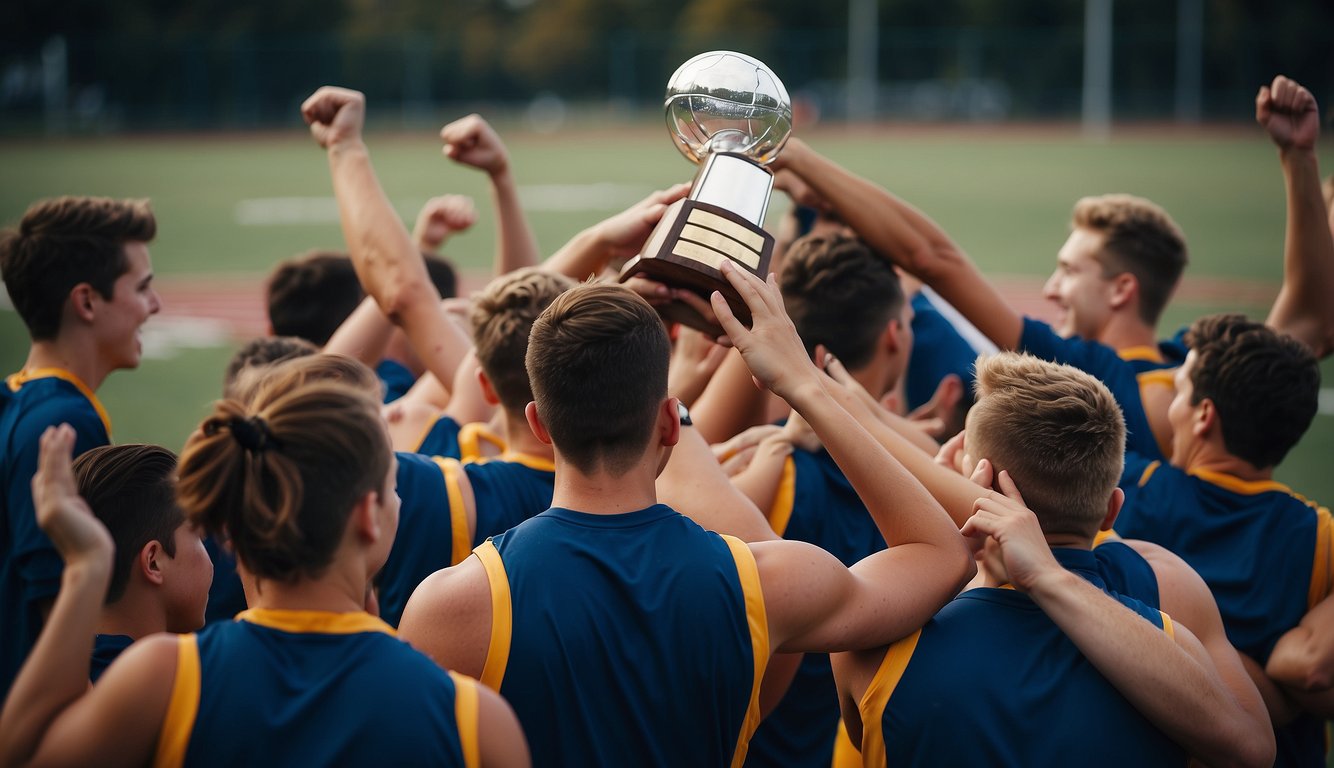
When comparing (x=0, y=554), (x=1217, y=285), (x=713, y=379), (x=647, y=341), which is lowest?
(x=1217, y=285)

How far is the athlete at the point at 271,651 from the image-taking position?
6.68 ft

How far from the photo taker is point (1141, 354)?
4.86 m

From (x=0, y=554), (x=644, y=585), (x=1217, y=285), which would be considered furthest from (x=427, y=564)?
(x=1217, y=285)

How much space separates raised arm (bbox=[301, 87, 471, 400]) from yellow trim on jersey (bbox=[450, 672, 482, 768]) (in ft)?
7.08

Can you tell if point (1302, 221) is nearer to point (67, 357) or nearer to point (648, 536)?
point (648, 536)

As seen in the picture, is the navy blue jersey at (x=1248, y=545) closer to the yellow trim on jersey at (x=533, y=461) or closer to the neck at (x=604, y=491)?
the yellow trim on jersey at (x=533, y=461)

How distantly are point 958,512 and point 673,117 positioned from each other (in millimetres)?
1329

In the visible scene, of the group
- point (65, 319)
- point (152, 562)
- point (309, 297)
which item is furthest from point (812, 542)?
point (309, 297)

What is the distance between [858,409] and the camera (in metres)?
3.12

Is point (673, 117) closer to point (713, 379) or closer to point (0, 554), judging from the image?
point (713, 379)

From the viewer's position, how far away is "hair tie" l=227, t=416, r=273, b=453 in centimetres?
219

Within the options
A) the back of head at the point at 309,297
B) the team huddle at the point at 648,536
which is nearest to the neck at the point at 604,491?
the team huddle at the point at 648,536

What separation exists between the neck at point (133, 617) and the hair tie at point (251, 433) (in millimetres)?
752

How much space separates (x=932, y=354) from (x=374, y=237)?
8.03ft
